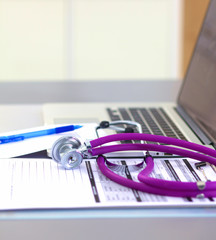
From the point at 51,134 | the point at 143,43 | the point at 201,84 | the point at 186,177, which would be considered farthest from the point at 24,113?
the point at 143,43

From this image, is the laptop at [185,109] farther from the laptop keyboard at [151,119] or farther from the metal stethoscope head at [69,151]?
the metal stethoscope head at [69,151]

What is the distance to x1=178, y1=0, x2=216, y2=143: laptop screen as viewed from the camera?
0.97 meters

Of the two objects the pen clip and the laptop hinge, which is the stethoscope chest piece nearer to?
the pen clip

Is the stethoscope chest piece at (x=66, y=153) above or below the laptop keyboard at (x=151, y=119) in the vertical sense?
below

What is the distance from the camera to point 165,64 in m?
3.43

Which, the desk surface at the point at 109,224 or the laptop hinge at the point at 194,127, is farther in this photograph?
the laptop hinge at the point at 194,127

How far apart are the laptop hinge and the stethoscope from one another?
0.10 metres

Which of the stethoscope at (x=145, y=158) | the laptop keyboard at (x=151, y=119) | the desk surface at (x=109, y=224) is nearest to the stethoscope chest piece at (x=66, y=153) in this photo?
the stethoscope at (x=145, y=158)

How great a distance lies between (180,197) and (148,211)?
54mm

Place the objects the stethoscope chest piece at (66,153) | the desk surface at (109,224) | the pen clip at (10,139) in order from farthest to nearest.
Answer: the pen clip at (10,139)
the stethoscope chest piece at (66,153)
the desk surface at (109,224)

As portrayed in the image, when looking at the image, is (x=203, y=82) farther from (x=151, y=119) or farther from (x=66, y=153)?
(x=66, y=153)

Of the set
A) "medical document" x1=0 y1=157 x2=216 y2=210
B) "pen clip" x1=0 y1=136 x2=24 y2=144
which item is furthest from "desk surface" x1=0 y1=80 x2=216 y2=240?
"pen clip" x1=0 y1=136 x2=24 y2=144

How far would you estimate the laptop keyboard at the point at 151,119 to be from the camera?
0.94 m

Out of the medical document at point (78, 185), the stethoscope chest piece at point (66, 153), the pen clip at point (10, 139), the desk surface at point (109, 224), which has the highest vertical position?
the pen clip at point (10, 139)
